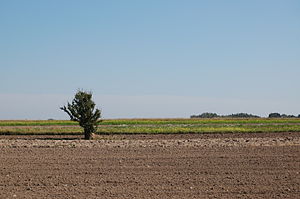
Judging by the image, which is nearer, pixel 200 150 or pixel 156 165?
pixel 156 165

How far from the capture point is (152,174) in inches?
622

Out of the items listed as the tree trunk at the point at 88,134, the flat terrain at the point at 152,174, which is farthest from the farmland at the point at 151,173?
the tree trunk at the point at 88,134

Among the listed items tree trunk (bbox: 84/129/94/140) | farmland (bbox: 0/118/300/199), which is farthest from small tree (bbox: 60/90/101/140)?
farmland (bbox: 0/118/300/199)

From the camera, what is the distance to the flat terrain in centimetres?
1301

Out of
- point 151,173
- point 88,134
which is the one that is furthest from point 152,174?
point 88,134

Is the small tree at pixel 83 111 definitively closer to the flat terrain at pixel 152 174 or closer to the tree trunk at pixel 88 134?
the tree trunk at pixel 88 134

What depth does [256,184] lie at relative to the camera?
14.1m

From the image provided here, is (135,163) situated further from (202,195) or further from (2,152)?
(2,152)

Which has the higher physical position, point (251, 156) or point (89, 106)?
point (89, 106)

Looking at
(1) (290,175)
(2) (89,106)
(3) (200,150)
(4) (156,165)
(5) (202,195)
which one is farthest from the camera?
(2) (89,106)

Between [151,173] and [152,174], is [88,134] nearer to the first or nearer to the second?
[151,173]

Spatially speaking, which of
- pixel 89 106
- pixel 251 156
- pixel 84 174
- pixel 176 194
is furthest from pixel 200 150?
pixel 89 106

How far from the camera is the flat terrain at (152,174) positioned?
13008 mm

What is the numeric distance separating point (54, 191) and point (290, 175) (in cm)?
A: 757
